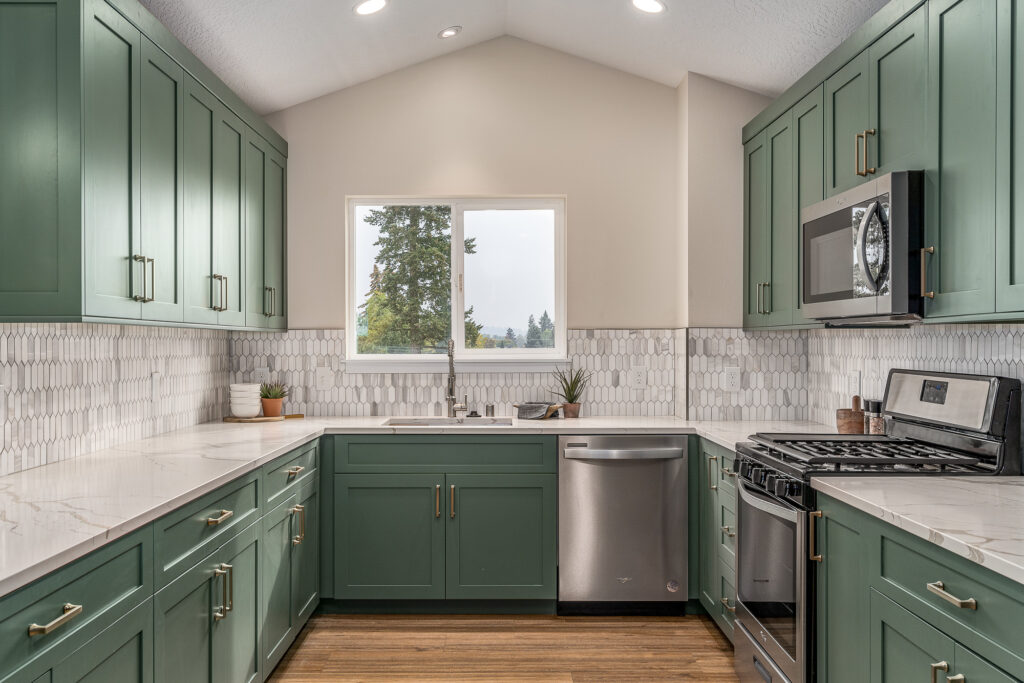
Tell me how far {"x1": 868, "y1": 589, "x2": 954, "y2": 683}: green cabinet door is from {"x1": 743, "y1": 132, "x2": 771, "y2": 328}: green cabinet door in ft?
6.05

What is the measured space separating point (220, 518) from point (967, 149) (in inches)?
95.7

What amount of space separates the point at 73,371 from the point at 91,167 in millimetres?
896

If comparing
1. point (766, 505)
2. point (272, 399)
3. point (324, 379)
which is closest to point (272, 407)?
point (272, 399)

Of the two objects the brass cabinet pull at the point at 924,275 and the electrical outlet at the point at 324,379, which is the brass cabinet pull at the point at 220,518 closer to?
the electrical outlet at the point at 324,379

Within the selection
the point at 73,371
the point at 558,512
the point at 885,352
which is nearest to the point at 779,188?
the point at 885,352

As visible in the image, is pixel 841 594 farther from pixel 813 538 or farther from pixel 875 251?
pixel 875 251

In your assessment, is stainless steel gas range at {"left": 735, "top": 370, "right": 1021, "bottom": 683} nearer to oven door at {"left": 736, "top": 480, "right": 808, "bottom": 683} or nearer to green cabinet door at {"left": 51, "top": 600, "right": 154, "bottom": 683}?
oven door at {"left": 736, "top": 480, "right": 808, "bottom": 683}

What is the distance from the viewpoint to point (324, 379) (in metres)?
3.83

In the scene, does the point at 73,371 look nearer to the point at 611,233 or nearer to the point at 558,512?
the point at 558,512

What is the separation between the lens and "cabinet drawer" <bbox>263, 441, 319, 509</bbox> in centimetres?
253

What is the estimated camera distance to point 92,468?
2180 mm

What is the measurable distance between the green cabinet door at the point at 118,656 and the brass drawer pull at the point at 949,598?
1.79m

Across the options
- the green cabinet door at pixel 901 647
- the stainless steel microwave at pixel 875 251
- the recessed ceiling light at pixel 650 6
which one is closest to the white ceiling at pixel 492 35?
the recessed ceiling light at pixel 650 6

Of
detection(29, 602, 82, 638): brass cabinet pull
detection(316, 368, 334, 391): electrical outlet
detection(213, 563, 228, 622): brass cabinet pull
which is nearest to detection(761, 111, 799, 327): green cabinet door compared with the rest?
detection(316, 368, 334, 391): electrical outlet
